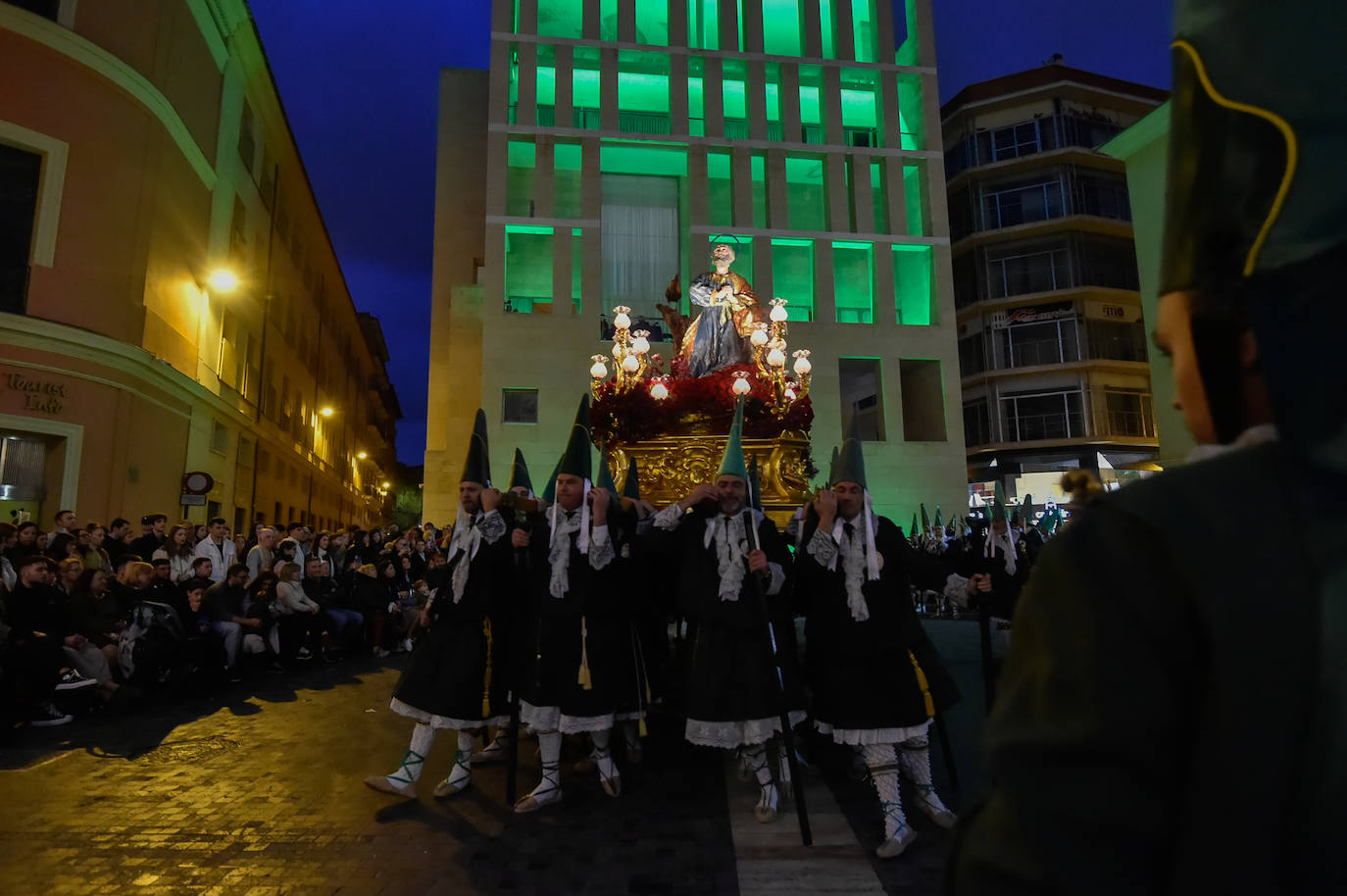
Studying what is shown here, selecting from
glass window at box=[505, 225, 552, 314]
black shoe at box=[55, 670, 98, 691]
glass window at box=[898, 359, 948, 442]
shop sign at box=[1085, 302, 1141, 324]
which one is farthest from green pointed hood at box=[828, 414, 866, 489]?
shop sign at box=[1085, 302, 1141, 324]

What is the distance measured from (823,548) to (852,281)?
2441cm

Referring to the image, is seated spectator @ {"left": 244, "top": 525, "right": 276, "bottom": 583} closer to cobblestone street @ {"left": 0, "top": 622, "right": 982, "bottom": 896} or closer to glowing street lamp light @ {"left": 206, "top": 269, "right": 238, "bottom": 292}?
cobblestone street @ {"left": 0, "top": 622, "right": 982, "bottom": 896}

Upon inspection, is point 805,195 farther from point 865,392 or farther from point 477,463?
point 477,463

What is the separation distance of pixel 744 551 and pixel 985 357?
2871 centimetres

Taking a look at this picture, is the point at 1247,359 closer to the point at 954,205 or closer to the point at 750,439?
the point at 750,439

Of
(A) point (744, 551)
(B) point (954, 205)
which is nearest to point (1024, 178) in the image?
(B) point (954, 205)

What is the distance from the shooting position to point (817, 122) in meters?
28.5

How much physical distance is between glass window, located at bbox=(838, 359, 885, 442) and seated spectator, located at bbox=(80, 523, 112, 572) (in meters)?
18.9

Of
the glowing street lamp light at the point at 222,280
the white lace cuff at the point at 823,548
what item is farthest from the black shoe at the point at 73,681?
the glowing street lamp light at the point at 222,280

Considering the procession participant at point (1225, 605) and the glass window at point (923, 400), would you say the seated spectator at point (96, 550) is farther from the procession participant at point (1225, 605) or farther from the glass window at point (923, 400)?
the glass window at point (923, 400)

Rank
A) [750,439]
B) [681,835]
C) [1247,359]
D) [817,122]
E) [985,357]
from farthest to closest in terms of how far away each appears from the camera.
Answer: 1. [985,357]
2. [817,122]
3. [750,439]
4. [681,835]
5. [1247,359]

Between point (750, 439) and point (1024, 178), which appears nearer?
point (750, 439)

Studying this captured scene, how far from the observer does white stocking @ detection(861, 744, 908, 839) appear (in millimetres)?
3967

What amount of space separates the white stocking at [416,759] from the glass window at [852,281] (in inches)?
946
